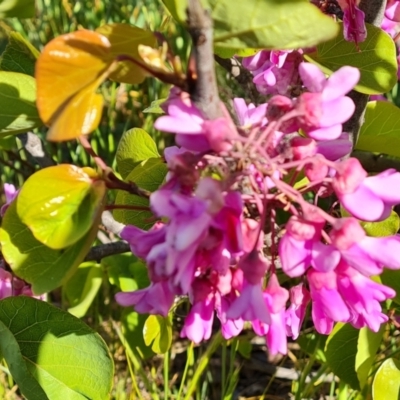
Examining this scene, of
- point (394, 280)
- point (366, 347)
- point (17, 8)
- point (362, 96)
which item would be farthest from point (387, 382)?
point (17, 8)

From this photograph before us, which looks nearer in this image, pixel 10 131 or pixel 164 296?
pixel 164 296

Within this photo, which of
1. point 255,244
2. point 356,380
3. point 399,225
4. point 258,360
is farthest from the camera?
point 258,360

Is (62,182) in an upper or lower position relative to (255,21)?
lower

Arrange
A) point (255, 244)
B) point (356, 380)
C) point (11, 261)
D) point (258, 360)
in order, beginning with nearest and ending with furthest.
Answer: point (255, 244)
point (11, 261)
point (356, 380)
point (258, 360)

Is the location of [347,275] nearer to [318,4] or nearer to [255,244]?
[255,244]

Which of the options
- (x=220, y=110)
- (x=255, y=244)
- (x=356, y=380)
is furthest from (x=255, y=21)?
(x=356, y=380)

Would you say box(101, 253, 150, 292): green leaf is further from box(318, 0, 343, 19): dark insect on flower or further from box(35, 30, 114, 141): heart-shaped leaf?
box(35, 30, 114, 141): heart-shaped leaf

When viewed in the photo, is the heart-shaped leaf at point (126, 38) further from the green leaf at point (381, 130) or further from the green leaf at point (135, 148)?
the green leaf at point (381, 130)
